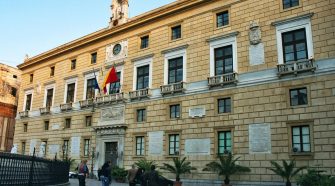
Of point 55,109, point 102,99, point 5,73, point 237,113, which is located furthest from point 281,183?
point 5,73

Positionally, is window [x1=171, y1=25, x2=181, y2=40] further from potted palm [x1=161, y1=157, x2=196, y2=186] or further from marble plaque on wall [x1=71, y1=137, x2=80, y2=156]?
marble plaque on wall [x1=71, y1=137, x2=80, y2=156]

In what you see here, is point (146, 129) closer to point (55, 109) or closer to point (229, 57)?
point (229, 57)

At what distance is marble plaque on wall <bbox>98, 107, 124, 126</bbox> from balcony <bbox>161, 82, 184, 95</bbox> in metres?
4.87

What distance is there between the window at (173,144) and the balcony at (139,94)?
4.36 m

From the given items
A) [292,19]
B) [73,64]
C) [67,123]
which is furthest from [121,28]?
[292,19]

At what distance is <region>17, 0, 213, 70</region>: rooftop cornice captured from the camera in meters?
27.6

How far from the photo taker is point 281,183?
20062 mm

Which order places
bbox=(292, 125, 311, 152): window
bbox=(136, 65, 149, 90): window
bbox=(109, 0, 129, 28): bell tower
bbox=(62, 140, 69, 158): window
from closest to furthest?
bbox=(292, 125, 311, 152): window < bbox=(136, 65, 149, 90): window < bbox=(109, 0, 129, 28): bell tower < bbox=(62, 140, 69, 158): window

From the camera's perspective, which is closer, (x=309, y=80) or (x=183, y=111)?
(x=309, y=80)

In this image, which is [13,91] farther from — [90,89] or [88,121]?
[88,121]

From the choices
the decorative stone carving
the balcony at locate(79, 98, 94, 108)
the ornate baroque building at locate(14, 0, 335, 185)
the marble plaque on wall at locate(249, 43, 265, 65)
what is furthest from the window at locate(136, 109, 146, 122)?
the decorative stone carving

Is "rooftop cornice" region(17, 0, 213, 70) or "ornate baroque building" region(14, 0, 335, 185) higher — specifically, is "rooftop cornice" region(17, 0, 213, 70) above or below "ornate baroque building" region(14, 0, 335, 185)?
above

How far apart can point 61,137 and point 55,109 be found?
140 inches

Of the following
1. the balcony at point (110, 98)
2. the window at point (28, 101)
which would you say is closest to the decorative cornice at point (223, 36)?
the balcony at point (110, 98)
